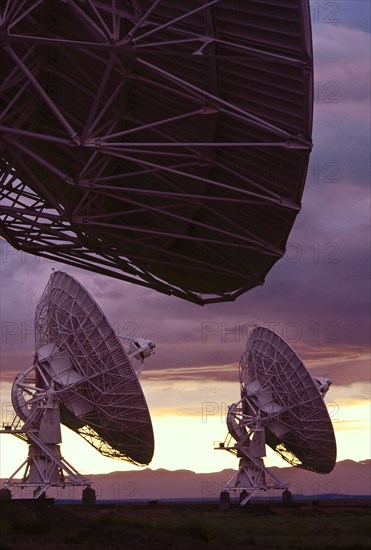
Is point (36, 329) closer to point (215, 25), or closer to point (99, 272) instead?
point (99, 272)

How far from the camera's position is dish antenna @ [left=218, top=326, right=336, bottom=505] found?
217 ft

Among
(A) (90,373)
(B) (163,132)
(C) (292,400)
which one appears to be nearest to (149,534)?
(B) (163,132)

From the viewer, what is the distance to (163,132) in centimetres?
2584

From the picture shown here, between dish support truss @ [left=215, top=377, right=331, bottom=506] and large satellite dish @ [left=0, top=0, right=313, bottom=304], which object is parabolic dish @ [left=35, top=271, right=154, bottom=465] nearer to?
dish support truss @ [left=215, top=377, right=331, bottom=506]

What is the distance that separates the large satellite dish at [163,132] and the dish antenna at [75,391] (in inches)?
898

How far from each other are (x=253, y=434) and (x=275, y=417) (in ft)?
15.7

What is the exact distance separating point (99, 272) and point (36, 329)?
3220cm

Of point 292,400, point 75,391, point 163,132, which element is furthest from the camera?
point 292,400

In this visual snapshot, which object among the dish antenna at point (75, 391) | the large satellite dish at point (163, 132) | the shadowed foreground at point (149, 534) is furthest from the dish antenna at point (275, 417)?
the large satellite dish at point (163, 132)

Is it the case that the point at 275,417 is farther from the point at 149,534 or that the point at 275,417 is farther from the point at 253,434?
the point at 149,534

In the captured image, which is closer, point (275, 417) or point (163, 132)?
point (163, 132)

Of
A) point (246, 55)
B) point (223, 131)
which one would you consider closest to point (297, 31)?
point (246, 55)

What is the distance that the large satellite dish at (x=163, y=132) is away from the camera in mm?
22547

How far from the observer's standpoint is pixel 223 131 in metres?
24.9
